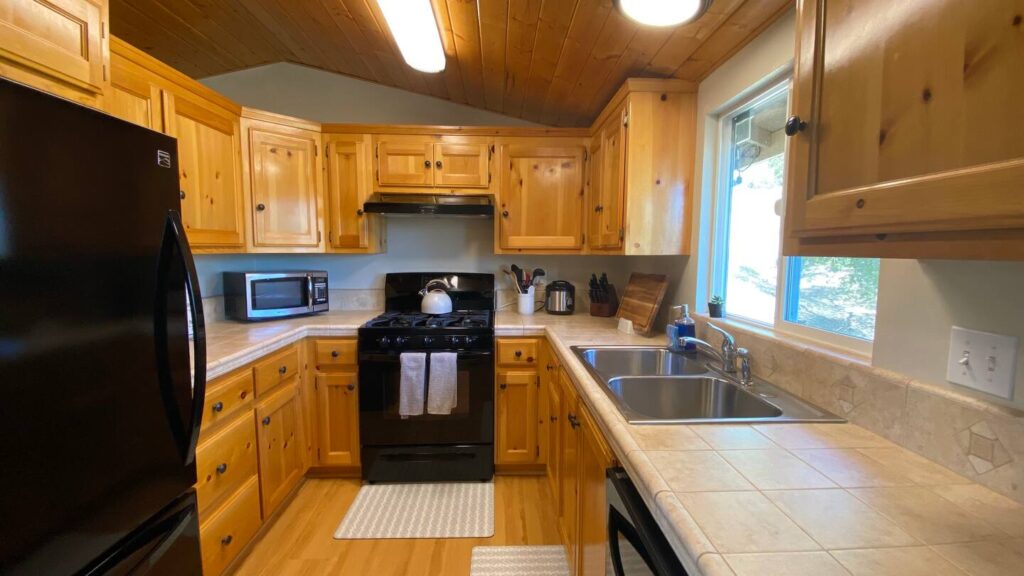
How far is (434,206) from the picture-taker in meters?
2.29

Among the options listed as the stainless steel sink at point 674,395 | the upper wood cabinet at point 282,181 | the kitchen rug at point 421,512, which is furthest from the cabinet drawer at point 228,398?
the stainless steel sink at point 674,395

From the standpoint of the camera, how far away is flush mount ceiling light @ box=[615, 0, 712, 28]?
116 cm

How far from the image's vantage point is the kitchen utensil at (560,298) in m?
2.69

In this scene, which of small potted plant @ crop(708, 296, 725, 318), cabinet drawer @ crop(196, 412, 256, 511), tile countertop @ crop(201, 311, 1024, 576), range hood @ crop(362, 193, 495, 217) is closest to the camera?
tile countertop @ crop(201, 311, 1024, 576)

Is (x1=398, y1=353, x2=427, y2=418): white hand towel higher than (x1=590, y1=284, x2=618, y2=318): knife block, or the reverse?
(x1=590, y1=284, x2=618, y2=318): knife block

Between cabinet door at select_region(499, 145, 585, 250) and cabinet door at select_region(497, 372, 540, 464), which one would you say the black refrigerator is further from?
cabinet door at select_region(499, 145, 585, 250)

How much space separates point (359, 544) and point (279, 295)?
57.3 inches

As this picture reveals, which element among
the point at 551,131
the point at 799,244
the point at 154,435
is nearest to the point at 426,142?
the point at 551,131

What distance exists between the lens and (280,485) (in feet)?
6.49

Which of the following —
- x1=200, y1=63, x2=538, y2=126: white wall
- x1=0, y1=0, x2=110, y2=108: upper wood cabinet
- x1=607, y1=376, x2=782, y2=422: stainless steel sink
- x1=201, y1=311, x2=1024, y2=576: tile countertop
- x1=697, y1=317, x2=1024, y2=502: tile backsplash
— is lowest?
x1=607, y1=376, x2=782, y2=422: stainless steel sink

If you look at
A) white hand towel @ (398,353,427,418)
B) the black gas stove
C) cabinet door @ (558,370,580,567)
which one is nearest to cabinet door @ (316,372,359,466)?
the black gas stove

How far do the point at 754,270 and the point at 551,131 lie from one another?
1.53m

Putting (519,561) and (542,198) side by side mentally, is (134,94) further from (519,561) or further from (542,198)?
(519,561)

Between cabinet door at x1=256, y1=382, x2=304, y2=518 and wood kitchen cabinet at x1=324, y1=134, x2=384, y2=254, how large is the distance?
96cm
